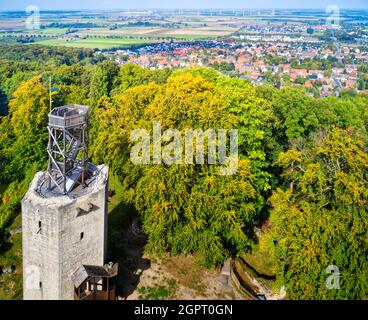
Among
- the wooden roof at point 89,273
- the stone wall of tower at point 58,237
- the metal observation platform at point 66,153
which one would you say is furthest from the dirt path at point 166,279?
the metal observation platform at point 66,153

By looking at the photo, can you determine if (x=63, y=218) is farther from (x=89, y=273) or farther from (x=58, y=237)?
(x=89, y=273)

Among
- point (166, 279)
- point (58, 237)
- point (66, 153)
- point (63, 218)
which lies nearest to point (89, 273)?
point (58, 237)

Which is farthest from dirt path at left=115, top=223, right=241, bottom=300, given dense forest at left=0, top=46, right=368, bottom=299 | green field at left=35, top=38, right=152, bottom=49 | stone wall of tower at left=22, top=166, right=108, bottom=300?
green field at left=35, top=38, right=152, bottom=49

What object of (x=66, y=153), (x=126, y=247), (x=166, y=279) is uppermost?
(x=66, y=153)

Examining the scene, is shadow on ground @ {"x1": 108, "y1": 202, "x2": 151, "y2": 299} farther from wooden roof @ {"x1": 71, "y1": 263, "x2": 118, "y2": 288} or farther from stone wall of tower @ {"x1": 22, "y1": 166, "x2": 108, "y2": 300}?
stone wall of tower @ {"x1": 22, "y1": 166, "x2": 108, "y2": 300}
